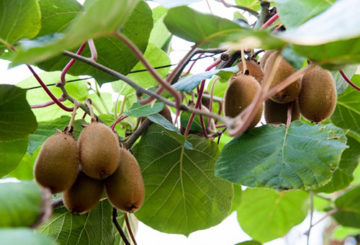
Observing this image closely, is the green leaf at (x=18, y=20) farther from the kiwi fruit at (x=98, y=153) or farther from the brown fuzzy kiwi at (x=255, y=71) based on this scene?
the brown fuzzy kiwi at (x=255, y=71)

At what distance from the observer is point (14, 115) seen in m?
0.81

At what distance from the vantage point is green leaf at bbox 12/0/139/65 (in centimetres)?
48

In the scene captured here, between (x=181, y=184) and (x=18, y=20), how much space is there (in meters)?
0.43

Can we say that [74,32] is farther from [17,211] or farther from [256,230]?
[256,230]

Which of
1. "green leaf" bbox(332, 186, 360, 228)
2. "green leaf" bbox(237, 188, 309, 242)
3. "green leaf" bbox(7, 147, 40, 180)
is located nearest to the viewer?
"green leaf" bbox(332, 186, 360, 228)

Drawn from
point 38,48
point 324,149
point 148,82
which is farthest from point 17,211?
point 148,82

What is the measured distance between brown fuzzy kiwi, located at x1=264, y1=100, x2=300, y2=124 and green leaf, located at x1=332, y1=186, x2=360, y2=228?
0.94 ft

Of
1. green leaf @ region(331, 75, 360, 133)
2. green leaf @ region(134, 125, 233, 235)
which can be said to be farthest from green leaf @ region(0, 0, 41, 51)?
green leaf @ region(331, 75, 360, 133)

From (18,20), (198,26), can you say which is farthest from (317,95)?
(18,20)

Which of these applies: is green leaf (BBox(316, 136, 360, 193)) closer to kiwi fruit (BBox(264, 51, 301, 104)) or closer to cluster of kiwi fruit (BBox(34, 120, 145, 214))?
kiwi fruit (BBox(264, 51, 301, 104))

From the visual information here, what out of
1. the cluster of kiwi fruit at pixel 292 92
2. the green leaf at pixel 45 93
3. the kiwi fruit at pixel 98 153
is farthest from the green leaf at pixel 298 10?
the green leaf at pixel 45 93

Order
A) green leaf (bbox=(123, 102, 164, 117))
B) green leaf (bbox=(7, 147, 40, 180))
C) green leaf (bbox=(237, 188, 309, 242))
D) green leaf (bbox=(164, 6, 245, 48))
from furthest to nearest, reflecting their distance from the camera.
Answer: green leaf (bbox=(237, 188, 309, 242))
green leaf (bbox=(7, 147, 40, 180))
green leaf (bbox=(123, 102, 164, 117))
green leaf (bbox=(164, 6, 245, 48))

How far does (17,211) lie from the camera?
16.0 inches

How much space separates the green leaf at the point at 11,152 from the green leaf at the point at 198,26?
0.40m
